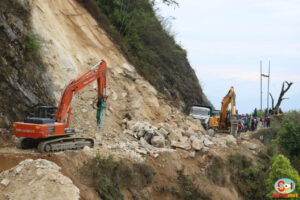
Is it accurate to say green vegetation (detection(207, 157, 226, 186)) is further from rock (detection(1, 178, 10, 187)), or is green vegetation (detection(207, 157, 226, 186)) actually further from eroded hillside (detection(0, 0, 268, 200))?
rock (detection(1, 178, 10, 187))

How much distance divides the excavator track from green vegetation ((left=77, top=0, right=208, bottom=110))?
1121 centimetres

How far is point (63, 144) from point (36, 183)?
3.18m

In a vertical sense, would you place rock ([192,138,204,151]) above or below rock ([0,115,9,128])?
below

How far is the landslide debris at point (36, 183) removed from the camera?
A: 30.2 ft

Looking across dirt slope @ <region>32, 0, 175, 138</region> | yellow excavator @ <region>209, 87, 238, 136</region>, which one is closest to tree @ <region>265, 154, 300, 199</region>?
yellow excavator @ <region>209, 87, 238, 136</region>

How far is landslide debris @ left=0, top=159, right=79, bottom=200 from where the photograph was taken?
9219mm

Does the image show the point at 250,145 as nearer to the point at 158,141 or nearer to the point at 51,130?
the point at 158,141

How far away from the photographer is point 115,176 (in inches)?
478

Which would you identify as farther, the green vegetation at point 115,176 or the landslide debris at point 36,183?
the green vegetation at point 115,176

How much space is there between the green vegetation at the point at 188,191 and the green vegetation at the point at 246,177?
3.48 m

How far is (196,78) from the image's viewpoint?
37.9 m

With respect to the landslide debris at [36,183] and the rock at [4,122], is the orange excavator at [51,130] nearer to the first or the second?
the rock at [4,122]

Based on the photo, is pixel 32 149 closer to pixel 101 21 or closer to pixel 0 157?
pixel 0 157

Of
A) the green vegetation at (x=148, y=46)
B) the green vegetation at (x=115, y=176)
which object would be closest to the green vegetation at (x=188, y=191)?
the green vegetation at (x=115, y=176)
